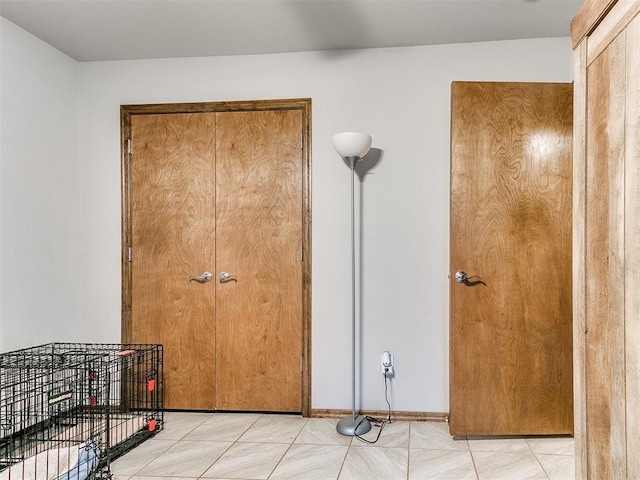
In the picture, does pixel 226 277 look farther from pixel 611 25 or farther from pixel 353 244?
pixel 611 25

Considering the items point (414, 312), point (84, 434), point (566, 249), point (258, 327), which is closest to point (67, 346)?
point (84, 434)

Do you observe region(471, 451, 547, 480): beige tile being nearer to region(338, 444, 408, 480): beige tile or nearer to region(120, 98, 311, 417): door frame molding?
region(338, 444, 408, 480): beige tile

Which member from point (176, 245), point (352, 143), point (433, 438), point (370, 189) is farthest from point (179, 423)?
point (352, 143)

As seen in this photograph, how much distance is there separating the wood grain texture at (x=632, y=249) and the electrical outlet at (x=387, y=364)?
1.97m

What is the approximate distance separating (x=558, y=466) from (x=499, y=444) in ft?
1.16

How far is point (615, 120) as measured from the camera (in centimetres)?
123

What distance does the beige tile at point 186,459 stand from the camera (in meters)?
2.42

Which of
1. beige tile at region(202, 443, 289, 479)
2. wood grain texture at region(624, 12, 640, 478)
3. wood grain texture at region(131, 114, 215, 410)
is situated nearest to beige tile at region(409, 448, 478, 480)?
beige tile at region(202, 443, 289, 479)

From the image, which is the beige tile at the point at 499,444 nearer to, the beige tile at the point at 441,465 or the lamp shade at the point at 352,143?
the beige tile at the point at 441,465

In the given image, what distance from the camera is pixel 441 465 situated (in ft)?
8.16

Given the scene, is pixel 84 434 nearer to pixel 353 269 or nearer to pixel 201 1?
pixel 353 269

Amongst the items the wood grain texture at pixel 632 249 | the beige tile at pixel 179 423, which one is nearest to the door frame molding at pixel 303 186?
the beige tile at pixel 179 423

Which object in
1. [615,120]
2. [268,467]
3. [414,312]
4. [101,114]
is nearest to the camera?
[615,120]

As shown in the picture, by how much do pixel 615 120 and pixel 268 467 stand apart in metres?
2.14
